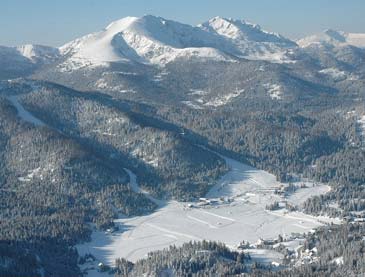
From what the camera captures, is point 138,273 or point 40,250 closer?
point 138,273

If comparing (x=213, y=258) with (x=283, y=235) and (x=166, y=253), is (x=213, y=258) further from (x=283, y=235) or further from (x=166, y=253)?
(x=283, y=235)

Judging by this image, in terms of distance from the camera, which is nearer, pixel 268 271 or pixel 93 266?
pixel 268 271

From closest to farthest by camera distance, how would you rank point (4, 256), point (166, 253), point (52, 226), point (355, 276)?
point (355, 276) → point (4, 256) → point (166, 253) → point (52, 226)

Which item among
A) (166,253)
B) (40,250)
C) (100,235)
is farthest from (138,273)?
(100,235)

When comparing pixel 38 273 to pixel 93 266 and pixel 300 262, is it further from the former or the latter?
pixel 300 262

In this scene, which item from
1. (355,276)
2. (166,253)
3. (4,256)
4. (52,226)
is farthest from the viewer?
(52,226)

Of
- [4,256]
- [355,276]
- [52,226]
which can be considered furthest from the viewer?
[52,226]

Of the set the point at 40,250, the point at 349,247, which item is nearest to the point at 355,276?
the point at 349,247

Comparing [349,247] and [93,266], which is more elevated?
[349,247]
